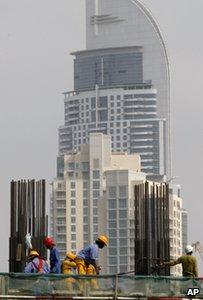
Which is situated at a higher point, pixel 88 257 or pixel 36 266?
pixel 88 257

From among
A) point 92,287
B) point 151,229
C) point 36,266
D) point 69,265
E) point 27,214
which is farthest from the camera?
point 151,229

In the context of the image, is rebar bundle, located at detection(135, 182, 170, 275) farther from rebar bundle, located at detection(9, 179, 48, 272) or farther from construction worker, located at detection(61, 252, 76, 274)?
construction worker, located at detection(61, 252, 76, 274)

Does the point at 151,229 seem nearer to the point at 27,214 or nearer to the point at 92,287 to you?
the point at 27,214

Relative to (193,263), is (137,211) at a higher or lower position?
higher

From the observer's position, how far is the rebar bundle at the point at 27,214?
40531 mm

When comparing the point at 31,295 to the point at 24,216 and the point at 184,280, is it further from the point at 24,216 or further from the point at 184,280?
the point at 24,216

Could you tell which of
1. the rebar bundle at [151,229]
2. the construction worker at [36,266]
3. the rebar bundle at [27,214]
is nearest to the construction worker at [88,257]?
the construction worker at [36,266]

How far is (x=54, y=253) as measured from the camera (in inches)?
1045

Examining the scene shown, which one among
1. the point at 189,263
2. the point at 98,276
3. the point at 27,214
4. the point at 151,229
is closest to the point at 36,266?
the point at 98,276

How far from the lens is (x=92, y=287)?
2344 cm

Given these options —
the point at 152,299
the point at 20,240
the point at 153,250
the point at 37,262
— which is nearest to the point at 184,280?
the point at 152,299

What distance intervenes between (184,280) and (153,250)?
20378 millimetres

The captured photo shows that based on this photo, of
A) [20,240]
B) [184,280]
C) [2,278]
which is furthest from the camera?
[20,240]

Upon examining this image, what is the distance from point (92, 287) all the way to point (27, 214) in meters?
18.3
